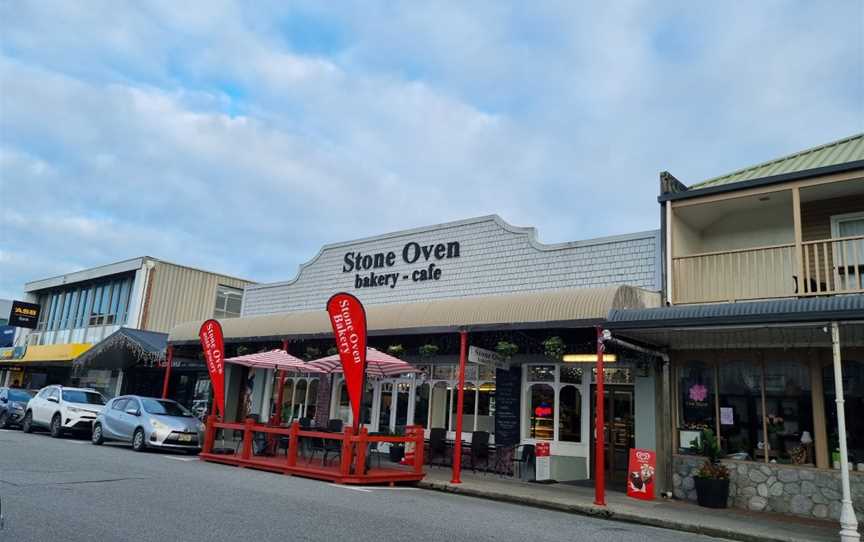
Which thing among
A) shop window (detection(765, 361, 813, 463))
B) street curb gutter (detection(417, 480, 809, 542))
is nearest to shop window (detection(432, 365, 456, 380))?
street curb gutter (detection(417, 480, 809, 542))

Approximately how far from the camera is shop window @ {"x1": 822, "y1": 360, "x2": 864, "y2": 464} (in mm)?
11211

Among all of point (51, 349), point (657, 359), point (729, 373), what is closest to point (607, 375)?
point (657, 359)

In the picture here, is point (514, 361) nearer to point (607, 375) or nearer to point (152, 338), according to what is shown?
point (607, 375)

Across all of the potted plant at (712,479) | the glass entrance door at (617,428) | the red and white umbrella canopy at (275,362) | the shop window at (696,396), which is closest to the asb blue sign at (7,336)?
the red and white umbrella canopy at (275,362)

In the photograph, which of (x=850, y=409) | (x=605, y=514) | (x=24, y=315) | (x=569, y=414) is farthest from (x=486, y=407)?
(x=24, y=315)

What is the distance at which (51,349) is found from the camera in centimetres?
3200

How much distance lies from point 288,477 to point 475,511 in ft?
15.5

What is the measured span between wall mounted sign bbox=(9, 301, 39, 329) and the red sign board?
3521 cm

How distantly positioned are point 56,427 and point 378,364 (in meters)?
11.0

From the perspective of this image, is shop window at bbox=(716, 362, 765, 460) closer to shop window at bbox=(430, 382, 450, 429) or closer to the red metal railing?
the red metal railing

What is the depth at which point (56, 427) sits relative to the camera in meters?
19.6

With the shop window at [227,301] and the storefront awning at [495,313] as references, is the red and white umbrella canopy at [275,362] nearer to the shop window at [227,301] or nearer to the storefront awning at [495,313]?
the storefront awning at [495,313]

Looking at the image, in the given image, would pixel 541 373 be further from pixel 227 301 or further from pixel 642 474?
pixel 227 301

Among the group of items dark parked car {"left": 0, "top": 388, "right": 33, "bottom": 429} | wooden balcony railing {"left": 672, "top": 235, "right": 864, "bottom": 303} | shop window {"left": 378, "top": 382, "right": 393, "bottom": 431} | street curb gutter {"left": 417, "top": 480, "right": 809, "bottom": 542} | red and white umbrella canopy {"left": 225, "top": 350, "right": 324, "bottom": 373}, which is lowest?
street curb gutter {"left": 417, "top": 480, "right": 809, "bottom": 542}
